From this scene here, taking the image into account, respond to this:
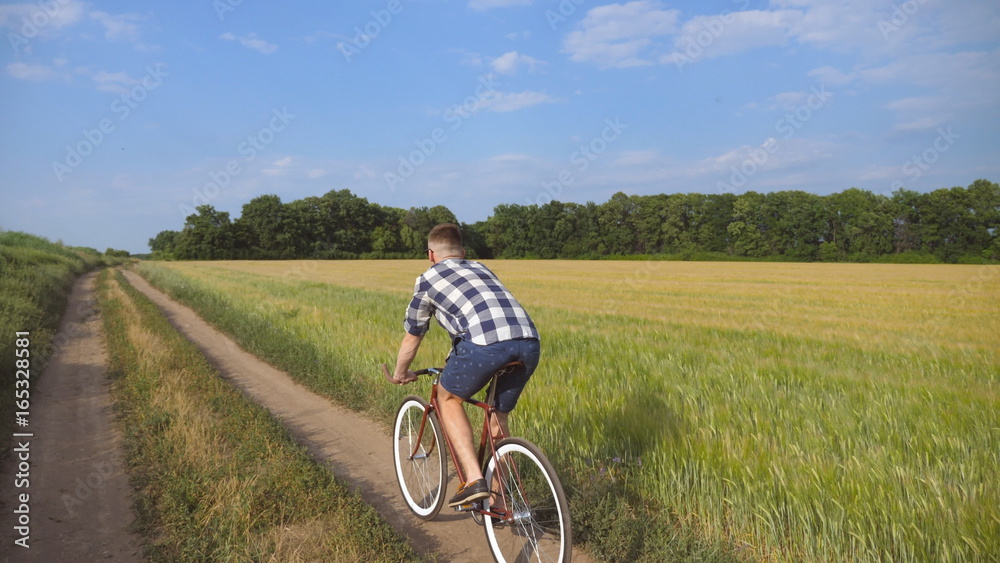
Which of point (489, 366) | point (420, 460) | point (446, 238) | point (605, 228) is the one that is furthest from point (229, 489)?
point (605, 228)

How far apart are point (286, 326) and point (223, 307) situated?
5121mm

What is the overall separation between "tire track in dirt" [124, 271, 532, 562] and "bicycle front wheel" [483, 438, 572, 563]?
25 centimetres

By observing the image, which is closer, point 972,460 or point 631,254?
point 972,460

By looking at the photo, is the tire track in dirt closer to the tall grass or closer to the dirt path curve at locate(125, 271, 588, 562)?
the dirt path curve at locate(125, 271, 588, 562)

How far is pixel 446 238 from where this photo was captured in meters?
3.53

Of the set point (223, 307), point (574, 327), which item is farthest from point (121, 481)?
point (223, 307)

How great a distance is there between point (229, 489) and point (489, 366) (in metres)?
2.50

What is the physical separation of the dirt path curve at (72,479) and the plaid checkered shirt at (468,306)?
2.41m

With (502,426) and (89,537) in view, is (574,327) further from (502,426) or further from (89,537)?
(89,537)

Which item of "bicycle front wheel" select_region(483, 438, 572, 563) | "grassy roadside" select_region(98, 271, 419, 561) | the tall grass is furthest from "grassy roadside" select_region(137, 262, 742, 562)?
"grassy roadside" select_region(98, 271, 419, 561)

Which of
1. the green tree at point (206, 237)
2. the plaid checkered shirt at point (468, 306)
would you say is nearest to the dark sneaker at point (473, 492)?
the plaid checkered shirt at point (468, 306)

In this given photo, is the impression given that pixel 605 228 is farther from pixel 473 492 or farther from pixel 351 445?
pixel 473 492

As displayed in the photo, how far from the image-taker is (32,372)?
26.1 ft

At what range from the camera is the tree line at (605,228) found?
7012 centimetres
